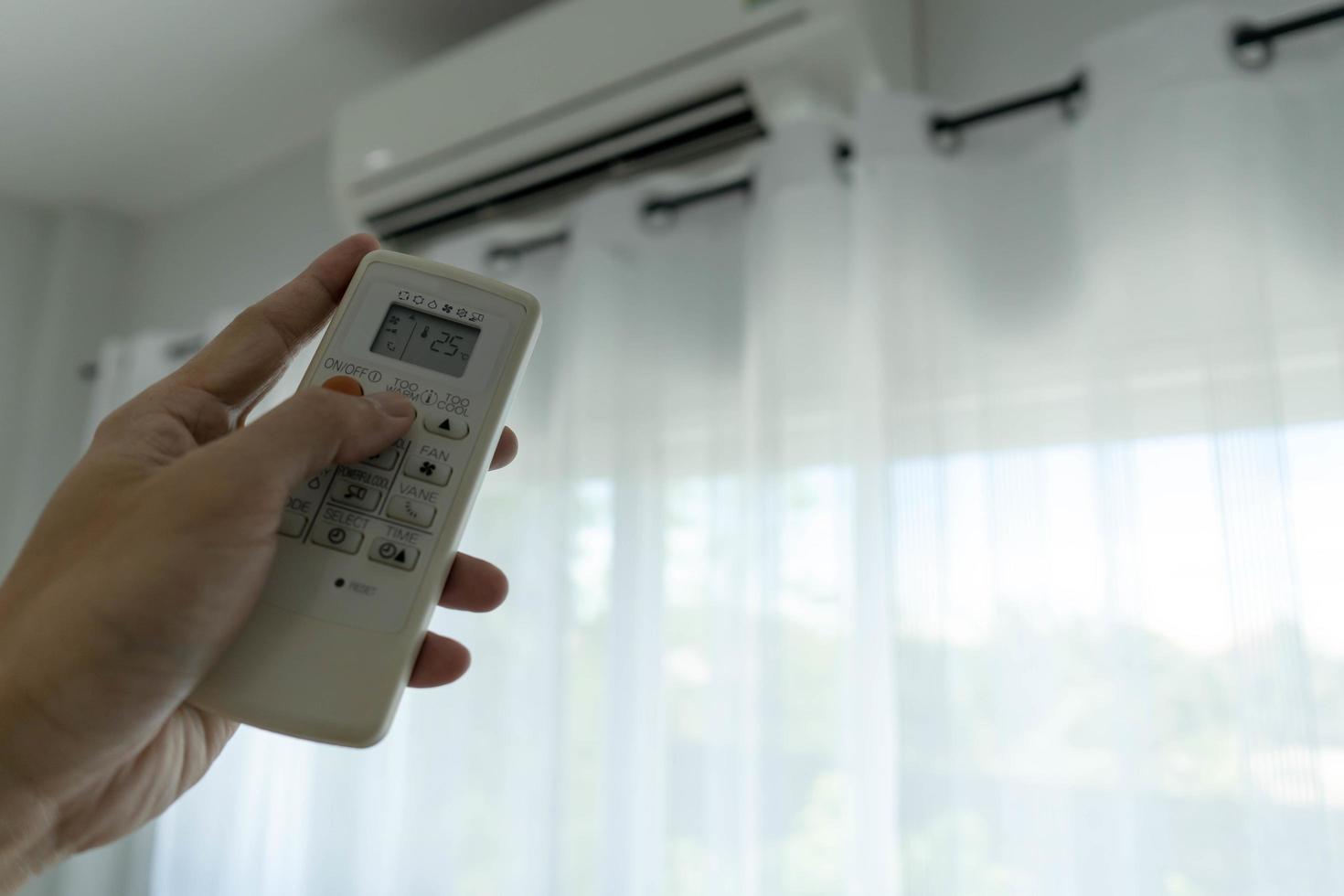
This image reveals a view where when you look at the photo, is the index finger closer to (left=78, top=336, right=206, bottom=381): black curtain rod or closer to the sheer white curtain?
the sheer white curtain

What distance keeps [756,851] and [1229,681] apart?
0.46 m

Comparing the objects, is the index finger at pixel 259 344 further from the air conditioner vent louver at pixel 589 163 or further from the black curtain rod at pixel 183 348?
the black curtain rod at pixel 183 348

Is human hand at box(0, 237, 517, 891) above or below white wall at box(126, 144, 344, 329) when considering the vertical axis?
below

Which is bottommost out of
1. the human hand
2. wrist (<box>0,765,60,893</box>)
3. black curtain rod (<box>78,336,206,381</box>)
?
wrist (<box>0,765,60,893</box>)

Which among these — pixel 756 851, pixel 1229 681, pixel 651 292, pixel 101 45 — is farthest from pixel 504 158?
pixel 1229 681

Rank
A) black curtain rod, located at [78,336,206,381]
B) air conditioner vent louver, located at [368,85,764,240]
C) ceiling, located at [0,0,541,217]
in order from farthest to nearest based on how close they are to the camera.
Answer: black curtain rod, located at [78,336,206,381]
ceiling, located at [0,0,541,217]
air conditioner vent louver, located at [368,85,764,240]

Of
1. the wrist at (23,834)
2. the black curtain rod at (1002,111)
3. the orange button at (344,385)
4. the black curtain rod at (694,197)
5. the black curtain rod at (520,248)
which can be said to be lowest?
the wrist at (23,834)

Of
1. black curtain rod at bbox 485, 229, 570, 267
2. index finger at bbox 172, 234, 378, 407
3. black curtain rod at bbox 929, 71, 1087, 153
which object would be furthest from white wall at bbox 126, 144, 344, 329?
index finger at bbox 172, 234, 378, 407

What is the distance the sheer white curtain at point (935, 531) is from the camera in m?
0.77

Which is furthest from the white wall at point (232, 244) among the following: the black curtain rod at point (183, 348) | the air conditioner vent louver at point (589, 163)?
the air conditioner vent louver at point (589, 163)

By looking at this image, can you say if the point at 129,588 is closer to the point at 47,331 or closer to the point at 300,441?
the point at 300,441

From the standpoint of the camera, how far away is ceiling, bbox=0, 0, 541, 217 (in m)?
1.46

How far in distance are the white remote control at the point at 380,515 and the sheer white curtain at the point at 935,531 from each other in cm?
50

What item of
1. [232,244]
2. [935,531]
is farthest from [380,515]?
[232,244]
